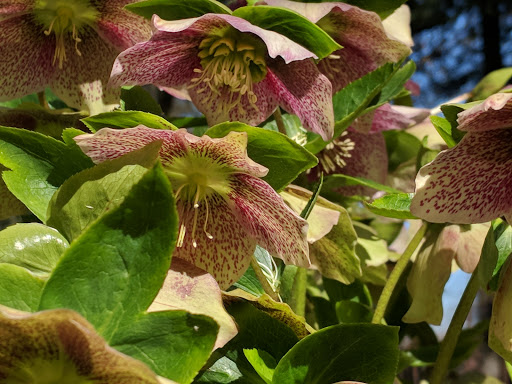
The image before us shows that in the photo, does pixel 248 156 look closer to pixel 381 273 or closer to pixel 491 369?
pixel 381 273

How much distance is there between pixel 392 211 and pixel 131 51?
25 centimetres

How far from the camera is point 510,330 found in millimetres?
496

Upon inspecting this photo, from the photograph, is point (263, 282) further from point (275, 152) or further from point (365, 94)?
point (365, 94)

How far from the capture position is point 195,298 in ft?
1.38

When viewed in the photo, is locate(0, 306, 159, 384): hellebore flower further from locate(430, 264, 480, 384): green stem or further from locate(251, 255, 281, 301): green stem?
locate(430, 264, 480, 384): green stem

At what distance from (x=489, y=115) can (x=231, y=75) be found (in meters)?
0.24

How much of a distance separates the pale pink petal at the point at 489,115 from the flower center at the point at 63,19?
0.36m

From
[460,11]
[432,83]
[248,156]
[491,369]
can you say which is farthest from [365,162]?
[432,83]

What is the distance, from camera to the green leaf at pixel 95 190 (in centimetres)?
42

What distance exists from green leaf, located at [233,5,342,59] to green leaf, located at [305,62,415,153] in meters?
0.07

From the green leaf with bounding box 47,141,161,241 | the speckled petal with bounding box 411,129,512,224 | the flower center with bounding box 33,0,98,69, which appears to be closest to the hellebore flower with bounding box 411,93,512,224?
the speckled petal with bounding box 411,129,512,224

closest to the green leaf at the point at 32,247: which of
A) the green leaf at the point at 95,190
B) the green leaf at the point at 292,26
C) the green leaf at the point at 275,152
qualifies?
the green leaf at the point at 95,190

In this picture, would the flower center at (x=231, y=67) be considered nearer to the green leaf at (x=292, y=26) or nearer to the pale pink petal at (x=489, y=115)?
the green leaf at (x=292, y=26)

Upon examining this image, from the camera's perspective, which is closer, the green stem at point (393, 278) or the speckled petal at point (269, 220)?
the speckled petal at point (269, 220)
